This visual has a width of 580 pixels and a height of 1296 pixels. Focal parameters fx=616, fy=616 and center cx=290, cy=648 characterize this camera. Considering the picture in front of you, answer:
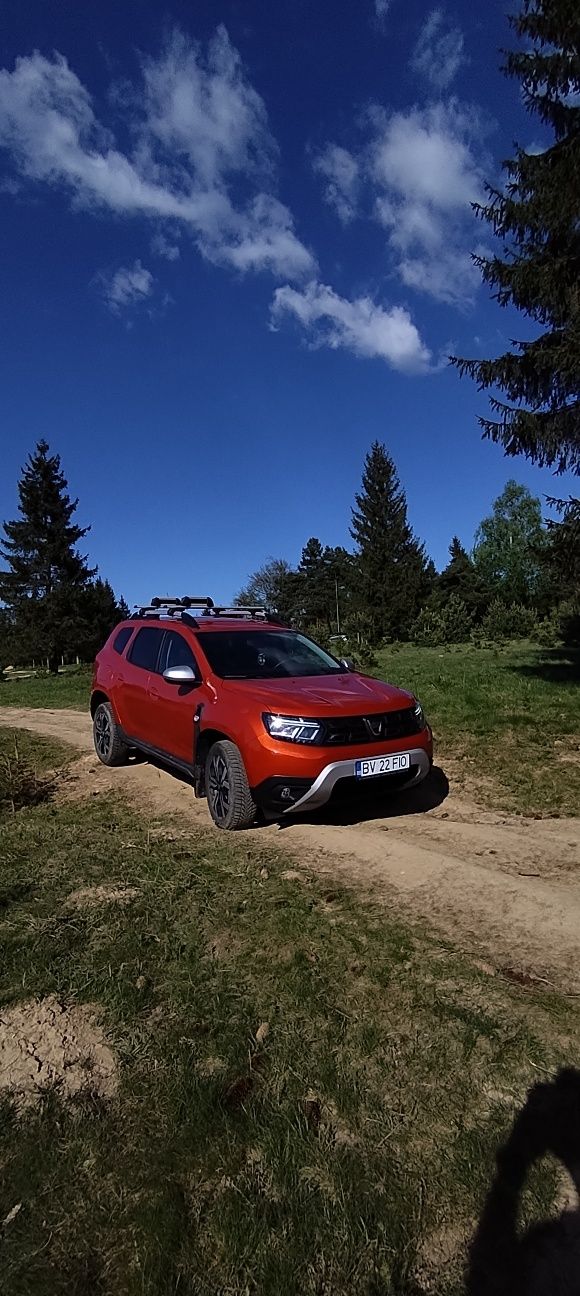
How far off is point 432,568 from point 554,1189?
58.7 m

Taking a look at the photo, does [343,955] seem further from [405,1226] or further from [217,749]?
[217,749]

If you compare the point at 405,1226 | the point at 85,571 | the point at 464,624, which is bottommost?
the point at 405,1226

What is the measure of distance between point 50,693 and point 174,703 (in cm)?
1296

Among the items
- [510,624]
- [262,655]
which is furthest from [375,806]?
[510,624]

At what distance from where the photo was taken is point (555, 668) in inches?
595

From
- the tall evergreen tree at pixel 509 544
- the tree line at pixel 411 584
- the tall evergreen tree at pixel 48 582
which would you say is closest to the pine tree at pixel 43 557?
the tall evergreen tree at pixel 48 582

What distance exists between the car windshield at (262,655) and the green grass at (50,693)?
8639mm

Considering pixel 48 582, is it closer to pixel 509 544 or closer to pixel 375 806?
pixel 375 806

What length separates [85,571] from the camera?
39844 mm

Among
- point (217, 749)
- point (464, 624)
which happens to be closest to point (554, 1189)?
point (217, 749)

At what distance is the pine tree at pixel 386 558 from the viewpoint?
4869cm

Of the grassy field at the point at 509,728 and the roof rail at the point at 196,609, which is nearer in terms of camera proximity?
the grassy field at the point at 509,728

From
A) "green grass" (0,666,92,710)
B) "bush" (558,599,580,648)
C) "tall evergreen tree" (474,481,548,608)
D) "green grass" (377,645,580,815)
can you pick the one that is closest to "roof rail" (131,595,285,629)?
"green grass" (377,645,580,815)

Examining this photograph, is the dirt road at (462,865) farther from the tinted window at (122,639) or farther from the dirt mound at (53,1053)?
the tinted window at (122,639)
